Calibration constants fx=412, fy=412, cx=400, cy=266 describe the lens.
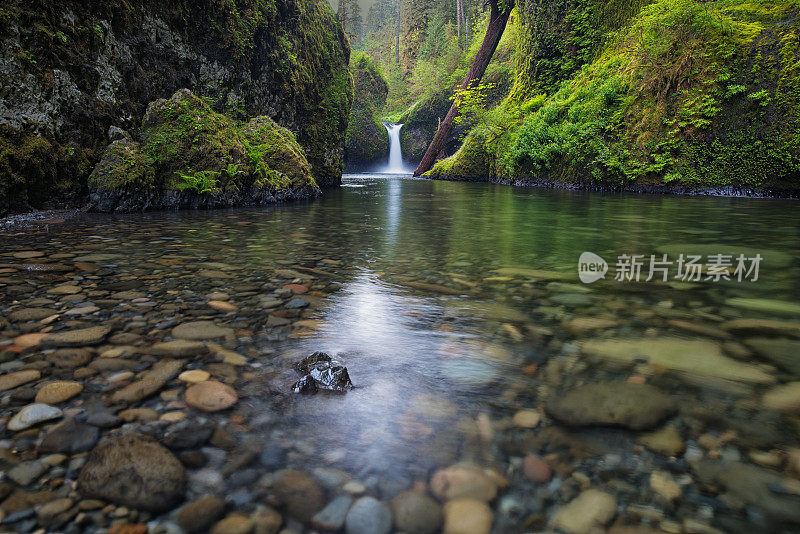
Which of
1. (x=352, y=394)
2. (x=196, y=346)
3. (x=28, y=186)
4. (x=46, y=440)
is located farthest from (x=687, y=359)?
(x=28, y=186)

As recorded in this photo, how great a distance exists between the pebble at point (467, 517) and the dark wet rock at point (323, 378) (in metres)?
0.55

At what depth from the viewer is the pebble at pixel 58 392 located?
119cm

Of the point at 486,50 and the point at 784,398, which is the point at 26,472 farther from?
the point at 486,50

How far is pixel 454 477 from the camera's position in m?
0.96

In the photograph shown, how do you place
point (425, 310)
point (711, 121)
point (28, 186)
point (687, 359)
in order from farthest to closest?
1. point (711, 121)
2. point (28, 186)
3. point (425, 310)
4. point (687, 359)

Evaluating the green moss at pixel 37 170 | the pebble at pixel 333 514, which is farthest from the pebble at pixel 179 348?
the green moss at pixel 37 170

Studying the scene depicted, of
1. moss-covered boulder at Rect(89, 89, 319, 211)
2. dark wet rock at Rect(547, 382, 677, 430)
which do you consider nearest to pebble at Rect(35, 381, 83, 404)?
dark wet rock at Rect(547, 382, 677, 430)

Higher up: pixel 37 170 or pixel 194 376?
pixel 37 170

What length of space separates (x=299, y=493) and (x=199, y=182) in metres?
6.42

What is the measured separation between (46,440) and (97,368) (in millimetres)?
406

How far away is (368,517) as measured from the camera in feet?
2.81

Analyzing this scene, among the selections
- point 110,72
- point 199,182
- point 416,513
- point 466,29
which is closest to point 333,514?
point 416,513

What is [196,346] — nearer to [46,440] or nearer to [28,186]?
[46,440]

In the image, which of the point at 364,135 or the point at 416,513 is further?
the point at 364,135
